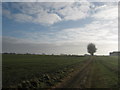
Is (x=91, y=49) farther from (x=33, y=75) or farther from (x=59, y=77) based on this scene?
(x=59, y=77)

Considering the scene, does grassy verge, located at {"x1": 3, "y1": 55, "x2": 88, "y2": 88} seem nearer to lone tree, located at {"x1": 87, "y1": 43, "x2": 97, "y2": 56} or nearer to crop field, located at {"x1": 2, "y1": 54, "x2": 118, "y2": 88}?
crop field, located at {"x1": 2, "y1": 54, "x2": 118, "y2": 88}

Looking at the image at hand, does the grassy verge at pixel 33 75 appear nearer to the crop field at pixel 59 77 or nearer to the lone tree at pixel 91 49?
the crop field at pixel 59 77

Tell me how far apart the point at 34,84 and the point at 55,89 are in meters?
2.99

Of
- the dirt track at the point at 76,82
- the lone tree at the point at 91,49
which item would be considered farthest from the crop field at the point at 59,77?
the lone tree at the point at 91,49

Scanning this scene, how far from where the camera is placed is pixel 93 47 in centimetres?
16575

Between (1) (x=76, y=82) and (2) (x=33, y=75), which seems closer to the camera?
(1) (x=76, y=82)

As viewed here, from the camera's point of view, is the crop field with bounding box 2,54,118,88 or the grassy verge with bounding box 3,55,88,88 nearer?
the crop field with bounding box 2,54,118,88

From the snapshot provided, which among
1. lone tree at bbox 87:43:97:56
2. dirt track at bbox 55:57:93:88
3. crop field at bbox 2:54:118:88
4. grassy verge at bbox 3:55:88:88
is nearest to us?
dirt track at bbox 55:57:93:88

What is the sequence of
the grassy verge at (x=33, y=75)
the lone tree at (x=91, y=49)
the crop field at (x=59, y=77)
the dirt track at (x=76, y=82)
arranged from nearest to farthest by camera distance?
the dirt track at (x=76, y=82) < the crop field at (x=59, y=77) < the grassy verge at (x=33, y=75) < the lone tree at (x=91, y=49)

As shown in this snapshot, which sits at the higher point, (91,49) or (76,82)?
(91,49)

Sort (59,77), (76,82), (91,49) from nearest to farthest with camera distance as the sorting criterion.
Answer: (76,82)
(59,77)
(91,49)

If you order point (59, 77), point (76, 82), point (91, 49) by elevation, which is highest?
point (91, 49)

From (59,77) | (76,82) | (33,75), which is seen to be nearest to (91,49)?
(33,75)

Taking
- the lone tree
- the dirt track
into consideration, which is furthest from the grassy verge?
the lone tree
